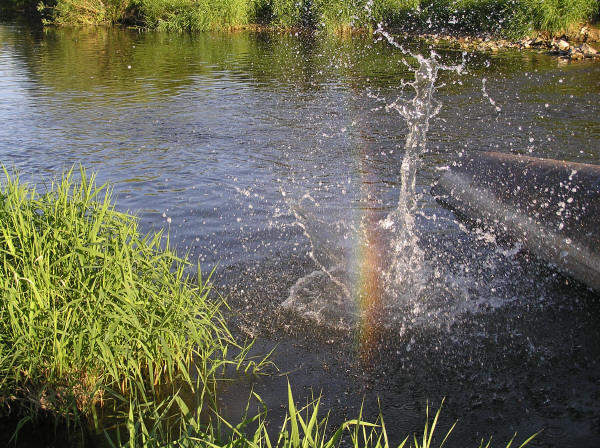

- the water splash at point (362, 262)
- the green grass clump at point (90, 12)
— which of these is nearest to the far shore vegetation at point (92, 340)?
the water splash at point (362, 262)

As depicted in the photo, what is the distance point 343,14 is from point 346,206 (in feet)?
66.7

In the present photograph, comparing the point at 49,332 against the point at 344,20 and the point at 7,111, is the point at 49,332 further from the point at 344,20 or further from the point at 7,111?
the point at 344,20

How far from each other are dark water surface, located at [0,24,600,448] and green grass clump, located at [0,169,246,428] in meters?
0.67

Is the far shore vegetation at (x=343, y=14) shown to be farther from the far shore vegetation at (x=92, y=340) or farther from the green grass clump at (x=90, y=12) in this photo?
the far shore vegetation at (x=92, y=340)

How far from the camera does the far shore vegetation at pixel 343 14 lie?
21.9m

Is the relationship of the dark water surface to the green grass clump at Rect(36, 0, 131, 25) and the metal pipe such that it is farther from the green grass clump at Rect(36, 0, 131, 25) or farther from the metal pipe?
the green grass clump at Rect(36, 0, 131, 25)

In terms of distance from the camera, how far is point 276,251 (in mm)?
6367

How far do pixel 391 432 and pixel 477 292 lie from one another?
2091 mm

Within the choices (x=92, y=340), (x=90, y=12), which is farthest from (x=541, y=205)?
(x=90, y=12)

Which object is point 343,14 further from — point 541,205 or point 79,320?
point 79,320

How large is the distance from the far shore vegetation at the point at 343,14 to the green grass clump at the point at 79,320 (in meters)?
21.0

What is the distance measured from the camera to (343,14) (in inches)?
1029

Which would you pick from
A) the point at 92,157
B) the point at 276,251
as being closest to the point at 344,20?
the point at 92,157

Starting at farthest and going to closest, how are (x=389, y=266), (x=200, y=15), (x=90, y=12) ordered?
(x=90, y=12)
(x=200, y=15)
(x=389, y=266)
